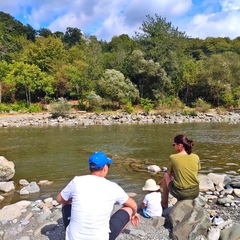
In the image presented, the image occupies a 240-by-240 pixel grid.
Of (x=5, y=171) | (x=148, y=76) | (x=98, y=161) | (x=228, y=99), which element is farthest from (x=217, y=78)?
(x=98, y=161)

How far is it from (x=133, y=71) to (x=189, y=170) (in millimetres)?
32154

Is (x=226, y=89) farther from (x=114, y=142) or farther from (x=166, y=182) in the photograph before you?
(x=166, y=182)

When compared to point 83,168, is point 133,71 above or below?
above

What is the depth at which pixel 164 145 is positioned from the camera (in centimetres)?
1517

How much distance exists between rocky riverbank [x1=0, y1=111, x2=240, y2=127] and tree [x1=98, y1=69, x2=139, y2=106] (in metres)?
2.95

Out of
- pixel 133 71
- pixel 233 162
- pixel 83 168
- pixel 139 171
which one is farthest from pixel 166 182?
pixel 133 71

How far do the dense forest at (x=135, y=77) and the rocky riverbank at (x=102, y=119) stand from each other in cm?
395

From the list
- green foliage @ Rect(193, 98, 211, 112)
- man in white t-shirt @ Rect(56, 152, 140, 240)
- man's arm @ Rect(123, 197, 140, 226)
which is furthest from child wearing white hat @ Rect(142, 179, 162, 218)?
green foliage @ Rect(193, 98, 211, 112)

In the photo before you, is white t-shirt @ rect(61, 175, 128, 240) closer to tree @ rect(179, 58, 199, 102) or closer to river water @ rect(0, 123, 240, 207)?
river water @ rect(0, 123, 240, 207)

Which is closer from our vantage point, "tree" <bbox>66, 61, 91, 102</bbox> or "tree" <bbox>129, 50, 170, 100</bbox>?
"tree" <bbox>129, 50, 170, 100</bbox>

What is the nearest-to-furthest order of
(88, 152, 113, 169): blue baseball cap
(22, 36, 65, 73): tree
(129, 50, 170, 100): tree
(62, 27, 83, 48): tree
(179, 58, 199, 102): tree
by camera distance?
(88, 152, 113, 169): blue baseball cap → (129, 50, 170, 100): tree → (179, 58, 199, 102): tree → (22, 36, 65, 73): tree → (62, 27, 83, 48): tree

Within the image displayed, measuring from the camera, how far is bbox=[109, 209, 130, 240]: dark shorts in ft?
11.8

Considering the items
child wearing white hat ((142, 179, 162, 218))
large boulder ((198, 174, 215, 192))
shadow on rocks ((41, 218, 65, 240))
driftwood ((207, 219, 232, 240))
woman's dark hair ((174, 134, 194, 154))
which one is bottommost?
large boulder ((198, 174, 215, 192))

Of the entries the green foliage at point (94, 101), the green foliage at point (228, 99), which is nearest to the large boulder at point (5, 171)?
the green foliage at point (94, 101)
